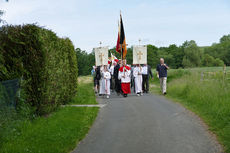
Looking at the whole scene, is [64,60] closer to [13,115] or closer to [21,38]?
[21,38]

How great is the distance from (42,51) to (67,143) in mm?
3810

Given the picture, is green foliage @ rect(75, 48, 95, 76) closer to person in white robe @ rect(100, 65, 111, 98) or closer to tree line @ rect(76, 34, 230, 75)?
tree line @ rect(76, 34, 230, 75)

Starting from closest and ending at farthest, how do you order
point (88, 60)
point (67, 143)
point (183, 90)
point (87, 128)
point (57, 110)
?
1. point (67, 143)
2. point (87, 128)
3. point (57, 110)
4. point (183, 90)
5. point (88, 60)

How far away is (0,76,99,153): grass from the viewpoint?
6.73 m

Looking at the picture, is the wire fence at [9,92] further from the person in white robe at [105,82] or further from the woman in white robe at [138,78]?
the woman in white robe at [138,78]

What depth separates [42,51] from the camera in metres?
10.1

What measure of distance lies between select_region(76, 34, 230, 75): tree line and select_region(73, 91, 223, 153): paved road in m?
84.9

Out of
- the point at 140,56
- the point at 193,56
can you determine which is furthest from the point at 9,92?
the point at 193,56

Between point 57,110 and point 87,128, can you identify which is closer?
point 87,128

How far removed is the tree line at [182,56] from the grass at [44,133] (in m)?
85.8

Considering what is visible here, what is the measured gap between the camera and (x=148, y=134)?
26.7ft

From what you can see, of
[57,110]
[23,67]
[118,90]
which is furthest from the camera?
[118,90]

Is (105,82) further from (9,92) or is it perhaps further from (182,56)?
(182,56)

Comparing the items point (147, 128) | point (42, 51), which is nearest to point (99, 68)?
point (42, 51)
